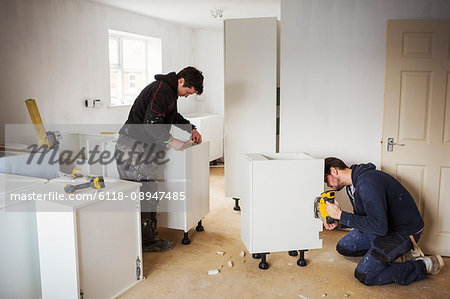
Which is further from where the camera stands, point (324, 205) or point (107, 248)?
point (324, 205)

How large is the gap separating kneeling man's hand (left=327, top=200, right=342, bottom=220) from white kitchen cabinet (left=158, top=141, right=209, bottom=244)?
121 cm

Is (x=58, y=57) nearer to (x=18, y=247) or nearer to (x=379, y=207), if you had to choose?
(x=18, y=247)

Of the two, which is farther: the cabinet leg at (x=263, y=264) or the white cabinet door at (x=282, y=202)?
the cabinet leg at (x=263, y=264)

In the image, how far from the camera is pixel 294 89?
356 centimetres

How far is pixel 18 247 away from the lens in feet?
7.27

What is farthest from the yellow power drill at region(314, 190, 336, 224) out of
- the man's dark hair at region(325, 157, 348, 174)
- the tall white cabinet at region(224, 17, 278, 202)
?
the tall white cabinet at region(224, 17, 278, 202)

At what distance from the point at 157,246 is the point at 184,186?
21.4 inches

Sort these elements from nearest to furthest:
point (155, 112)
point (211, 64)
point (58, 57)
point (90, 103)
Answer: point (155, 112)
point (58, 57)
point (90, 103)
point (211, 64)

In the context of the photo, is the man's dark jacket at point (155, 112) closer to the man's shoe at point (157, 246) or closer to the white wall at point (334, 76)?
the man's shoe at point (157, 246)

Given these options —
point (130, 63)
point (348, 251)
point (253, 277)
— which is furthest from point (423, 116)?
point (130, 63)

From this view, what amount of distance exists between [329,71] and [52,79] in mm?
2837

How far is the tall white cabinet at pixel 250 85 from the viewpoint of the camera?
3.99 meters

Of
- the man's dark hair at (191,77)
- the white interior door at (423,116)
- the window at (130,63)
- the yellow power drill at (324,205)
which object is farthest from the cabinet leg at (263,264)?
the window at (130,63)

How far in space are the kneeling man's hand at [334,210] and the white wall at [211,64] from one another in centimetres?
451
